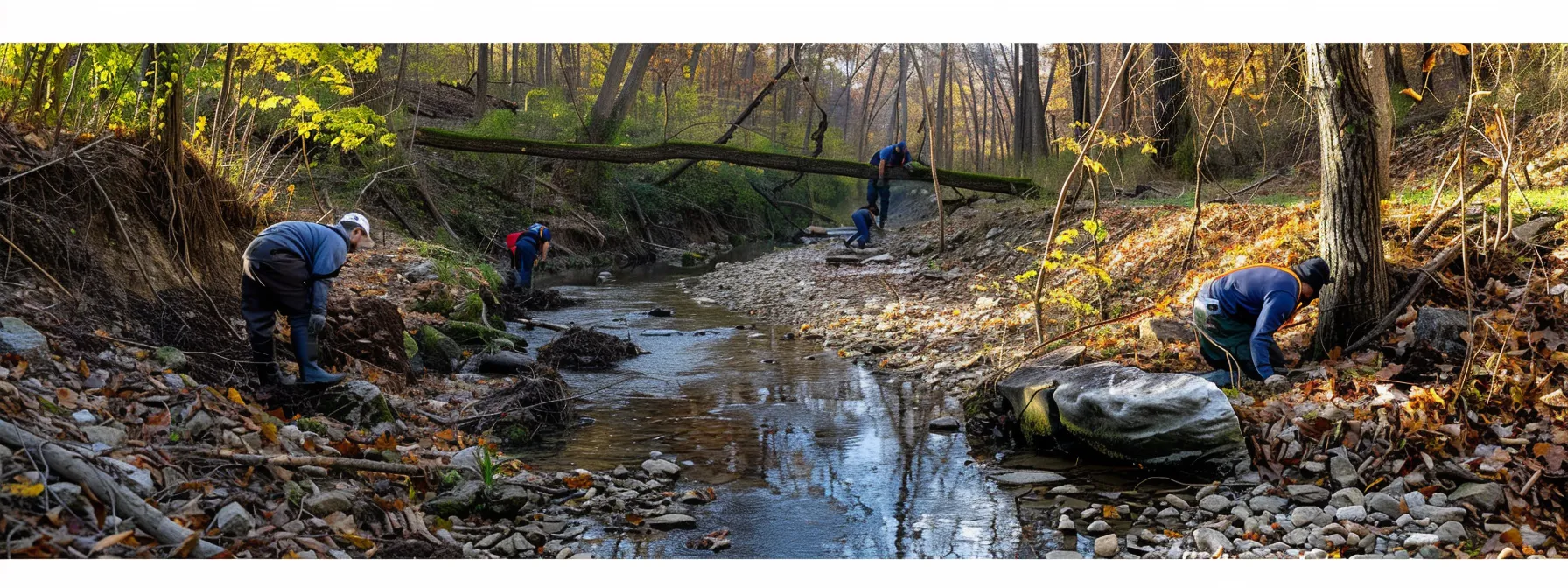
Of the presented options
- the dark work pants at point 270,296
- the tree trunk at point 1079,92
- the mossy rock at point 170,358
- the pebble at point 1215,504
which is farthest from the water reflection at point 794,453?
the tree trunk at point 1079,92

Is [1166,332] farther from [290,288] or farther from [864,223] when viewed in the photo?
[864,223]

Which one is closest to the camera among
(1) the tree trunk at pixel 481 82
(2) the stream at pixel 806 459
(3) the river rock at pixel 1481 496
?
(3) the river rock at pixel 1481 496

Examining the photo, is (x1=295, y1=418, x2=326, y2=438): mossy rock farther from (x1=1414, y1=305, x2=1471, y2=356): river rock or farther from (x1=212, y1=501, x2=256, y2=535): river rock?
(x1=1414, y1=305, x2=1471, y2=356): river rock

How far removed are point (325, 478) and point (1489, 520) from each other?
4.88 m

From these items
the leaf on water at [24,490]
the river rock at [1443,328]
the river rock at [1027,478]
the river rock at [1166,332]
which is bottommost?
the river rock at [1027,478]

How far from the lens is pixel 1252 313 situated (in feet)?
17.8

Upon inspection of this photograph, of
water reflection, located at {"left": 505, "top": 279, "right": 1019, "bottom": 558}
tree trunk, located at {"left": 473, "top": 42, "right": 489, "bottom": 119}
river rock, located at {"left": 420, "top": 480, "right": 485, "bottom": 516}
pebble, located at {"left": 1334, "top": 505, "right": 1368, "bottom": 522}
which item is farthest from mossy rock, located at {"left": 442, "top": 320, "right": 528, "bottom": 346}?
tree trunk, located at {"left": 473, "top": 42, "right": 489, "bottom": 119}

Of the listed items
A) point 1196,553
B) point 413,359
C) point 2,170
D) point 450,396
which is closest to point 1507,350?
point 1196,553

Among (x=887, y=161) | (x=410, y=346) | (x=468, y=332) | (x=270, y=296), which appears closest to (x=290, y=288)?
(x=270, y=296)

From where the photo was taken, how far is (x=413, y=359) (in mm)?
6988

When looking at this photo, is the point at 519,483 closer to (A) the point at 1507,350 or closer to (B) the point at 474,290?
(A) the point at 1507,350

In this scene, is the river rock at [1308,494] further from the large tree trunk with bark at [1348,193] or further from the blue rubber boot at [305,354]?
the blue rubber boot at [305,354]

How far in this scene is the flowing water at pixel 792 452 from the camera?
4051 mm

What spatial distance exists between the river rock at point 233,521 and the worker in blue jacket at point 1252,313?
4733mm
